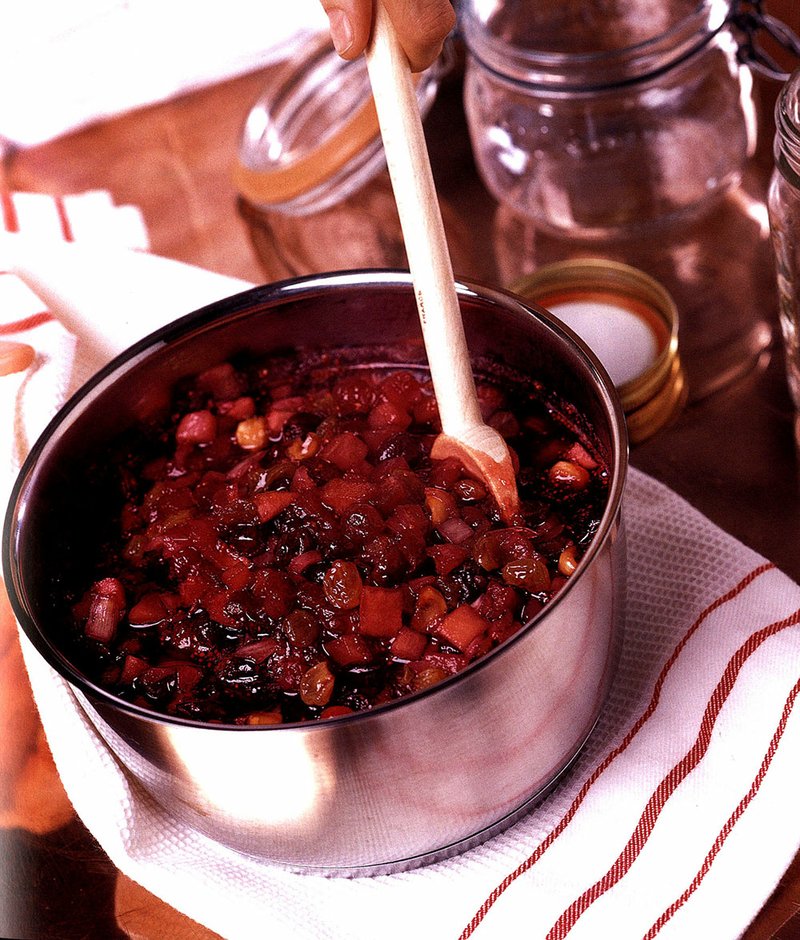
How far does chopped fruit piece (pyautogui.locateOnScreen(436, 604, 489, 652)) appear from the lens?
2.33 feet

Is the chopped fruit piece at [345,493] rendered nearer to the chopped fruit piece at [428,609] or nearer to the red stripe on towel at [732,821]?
the chopped fruit piece at [428,609]

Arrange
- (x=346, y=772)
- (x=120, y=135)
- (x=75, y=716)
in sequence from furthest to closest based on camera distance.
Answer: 1. (x=120, y=135)
2. (x=75, y=716)
3. (x=346, y=772)

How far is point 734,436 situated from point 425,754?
48cm

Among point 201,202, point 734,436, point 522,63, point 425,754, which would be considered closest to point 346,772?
point 425,754

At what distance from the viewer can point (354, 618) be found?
28.7 inches

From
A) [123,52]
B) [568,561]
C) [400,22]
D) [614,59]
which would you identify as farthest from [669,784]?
[123,52]

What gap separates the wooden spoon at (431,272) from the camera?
0.73m

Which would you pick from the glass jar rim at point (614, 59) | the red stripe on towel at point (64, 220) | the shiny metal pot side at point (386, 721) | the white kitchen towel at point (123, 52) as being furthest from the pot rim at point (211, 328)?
the white kitchen towel at point (123, 52)

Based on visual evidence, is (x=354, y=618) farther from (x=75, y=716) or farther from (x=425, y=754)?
(x=75, y=716)

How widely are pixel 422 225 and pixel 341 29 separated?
127 millimetres

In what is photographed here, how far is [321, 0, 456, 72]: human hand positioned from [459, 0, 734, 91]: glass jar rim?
0.40 metres

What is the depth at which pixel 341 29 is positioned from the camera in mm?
702

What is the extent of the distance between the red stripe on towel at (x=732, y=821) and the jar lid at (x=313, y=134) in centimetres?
69

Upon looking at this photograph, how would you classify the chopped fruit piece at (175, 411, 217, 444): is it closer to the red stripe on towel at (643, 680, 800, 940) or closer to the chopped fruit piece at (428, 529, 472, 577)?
the chopped fruit piece at (428, 529, 472, 577)
